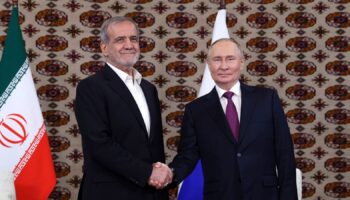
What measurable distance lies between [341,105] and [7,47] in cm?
269

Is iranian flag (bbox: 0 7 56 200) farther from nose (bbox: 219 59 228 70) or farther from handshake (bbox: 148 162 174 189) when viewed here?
nose (bbox: 219 59 228 70)

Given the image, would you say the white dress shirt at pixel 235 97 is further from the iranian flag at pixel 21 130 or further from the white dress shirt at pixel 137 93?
the iranian flag at pixel 21 130

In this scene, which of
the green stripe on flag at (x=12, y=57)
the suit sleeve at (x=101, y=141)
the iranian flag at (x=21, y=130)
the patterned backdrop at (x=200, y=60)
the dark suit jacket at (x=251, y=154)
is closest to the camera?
the dark suit jacket at (x=251, y=154)

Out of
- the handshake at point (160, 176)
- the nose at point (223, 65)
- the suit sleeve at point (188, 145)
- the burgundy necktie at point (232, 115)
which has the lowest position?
the handshake at point (160, 176)

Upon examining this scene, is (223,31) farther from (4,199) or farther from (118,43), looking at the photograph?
(4,199)

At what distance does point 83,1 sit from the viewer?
4.48 meters

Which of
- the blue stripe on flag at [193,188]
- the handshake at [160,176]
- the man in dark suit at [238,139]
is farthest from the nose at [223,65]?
the blue stripe on flag at [193,188]

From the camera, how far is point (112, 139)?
2.61 meters

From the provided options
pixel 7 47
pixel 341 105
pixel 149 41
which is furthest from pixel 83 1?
pixel 341 105

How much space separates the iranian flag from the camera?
3.51m

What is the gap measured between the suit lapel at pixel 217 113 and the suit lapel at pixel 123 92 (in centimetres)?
33

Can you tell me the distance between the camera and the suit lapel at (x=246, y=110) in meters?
2.45

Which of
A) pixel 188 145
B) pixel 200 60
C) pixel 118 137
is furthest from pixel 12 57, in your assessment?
pixel 188 145

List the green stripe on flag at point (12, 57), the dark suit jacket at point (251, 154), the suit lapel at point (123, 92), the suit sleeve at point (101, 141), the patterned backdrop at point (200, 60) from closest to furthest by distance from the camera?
the dark suit jacket at point (251, 154), the suit sleeve at point (101, 141), the suit lapel at point (123, 92), the green stripe on flag at point (12, 57), the patterned backdrop at point (200, 60)
